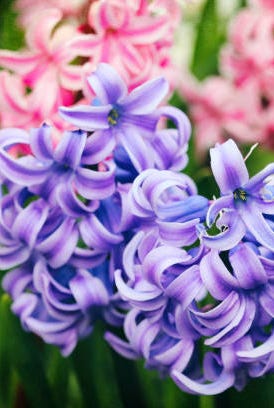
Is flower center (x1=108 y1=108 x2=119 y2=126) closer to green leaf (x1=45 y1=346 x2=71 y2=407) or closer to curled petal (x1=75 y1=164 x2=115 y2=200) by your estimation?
curled petal (x1=75 y1=164 x2=115 y2=200)

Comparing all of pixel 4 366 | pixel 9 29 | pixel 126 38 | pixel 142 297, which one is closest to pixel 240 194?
pixel 142 297

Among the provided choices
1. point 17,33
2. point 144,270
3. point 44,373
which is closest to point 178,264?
point 144,270

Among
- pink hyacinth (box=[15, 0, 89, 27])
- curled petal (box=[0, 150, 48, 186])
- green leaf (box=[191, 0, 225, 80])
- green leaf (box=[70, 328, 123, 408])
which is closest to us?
curled petal (box=[0, 150, 48, 186])

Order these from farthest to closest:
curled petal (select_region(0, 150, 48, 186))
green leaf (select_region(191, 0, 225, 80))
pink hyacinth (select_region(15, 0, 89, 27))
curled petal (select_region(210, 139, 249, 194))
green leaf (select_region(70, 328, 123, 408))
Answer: green leaf (select_region(191, 0, 225, 80)), pink hyacinth (select_region(15, 0, 89, 27)), green leaf (select_region(70, 328, 123, 408)), curled petal (select_region(0, 150, 48, 186)), curled petal (select_region(210, 139, 249, 194))

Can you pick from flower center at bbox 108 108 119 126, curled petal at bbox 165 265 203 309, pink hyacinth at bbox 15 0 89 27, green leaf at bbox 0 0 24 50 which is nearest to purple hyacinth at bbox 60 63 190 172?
flower center at bbox 108 108 119 126

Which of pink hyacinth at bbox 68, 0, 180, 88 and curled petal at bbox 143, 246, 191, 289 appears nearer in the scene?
curled petal at bbox 143, 246, 191, 289

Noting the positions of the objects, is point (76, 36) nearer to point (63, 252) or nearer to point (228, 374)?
point (63, 252)

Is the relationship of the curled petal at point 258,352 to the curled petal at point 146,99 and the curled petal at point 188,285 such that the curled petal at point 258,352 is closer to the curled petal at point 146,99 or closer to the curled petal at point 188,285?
the curled petal at point 188,285
